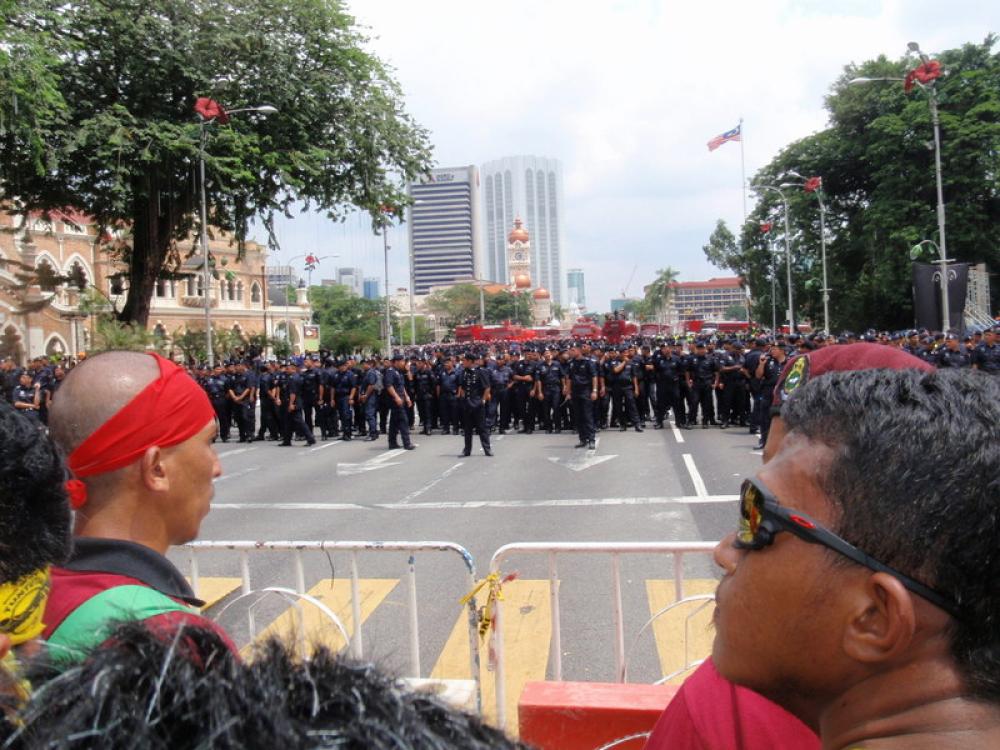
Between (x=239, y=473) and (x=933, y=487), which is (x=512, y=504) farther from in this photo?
(x=933, y=487)

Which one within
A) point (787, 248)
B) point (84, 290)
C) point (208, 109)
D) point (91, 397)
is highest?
point (208, 109)

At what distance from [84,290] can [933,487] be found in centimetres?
3209

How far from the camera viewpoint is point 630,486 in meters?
11.2

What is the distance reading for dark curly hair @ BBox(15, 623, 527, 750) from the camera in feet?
2.43

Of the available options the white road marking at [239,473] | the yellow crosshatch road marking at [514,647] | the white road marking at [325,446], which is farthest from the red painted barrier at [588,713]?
the white road marking at [325,446]

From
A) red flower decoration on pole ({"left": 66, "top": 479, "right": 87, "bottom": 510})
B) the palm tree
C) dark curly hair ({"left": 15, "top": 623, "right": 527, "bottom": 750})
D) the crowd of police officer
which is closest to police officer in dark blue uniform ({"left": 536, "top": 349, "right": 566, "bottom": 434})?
the crowd of police officer

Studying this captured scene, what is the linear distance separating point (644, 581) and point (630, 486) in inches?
184

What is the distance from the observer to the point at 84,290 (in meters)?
29.3

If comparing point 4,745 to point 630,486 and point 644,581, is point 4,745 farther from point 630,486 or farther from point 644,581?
point 630,486

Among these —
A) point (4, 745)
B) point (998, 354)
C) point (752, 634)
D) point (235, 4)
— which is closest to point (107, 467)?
point (4, 745)

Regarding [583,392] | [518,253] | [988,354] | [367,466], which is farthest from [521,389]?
[518,253]

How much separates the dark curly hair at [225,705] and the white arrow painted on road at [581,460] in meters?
12.3

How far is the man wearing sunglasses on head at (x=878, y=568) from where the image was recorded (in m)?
1.12

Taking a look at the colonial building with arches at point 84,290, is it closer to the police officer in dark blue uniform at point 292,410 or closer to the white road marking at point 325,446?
the police officer in dark blue uniform at point 292,410
